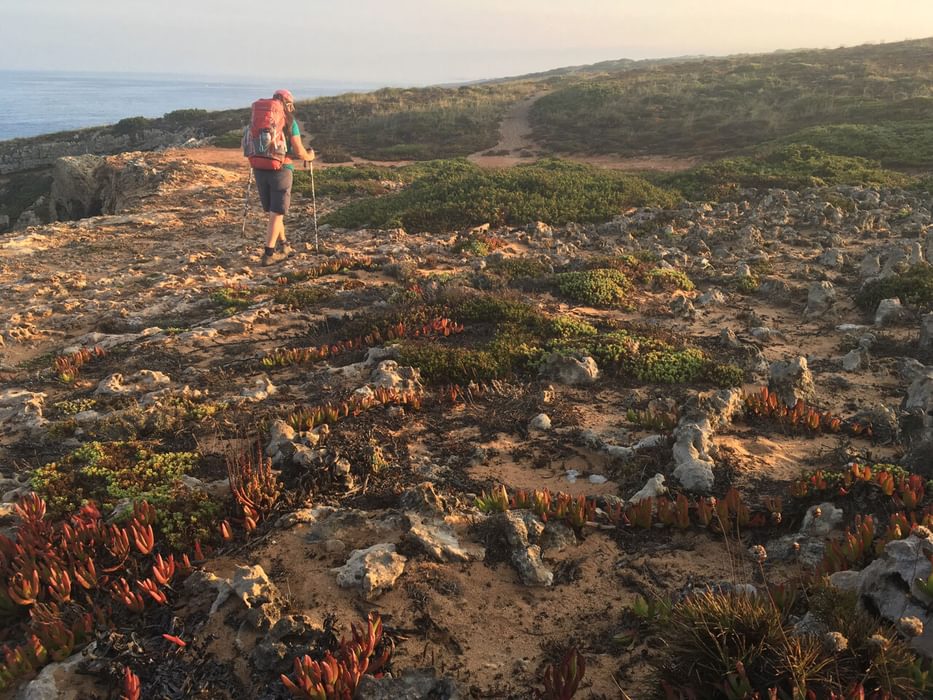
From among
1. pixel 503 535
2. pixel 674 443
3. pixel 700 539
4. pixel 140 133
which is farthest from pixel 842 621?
pixel 140 133

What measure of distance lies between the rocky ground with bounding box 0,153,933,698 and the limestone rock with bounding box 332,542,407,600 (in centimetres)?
2

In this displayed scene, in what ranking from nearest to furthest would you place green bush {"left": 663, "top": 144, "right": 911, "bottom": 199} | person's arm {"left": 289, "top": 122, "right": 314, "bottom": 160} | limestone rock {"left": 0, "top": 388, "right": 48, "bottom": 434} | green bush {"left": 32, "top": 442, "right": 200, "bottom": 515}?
green bush {"left": 32, "top": 442, "right": 200, "bottom": 515} → limestone rock {"left": 0, "top": 388, "right": 48, "bottom": 434} → person's arm {"left": 289, "top": 122, "right": 314, "bottom": 160} → green bush {"left": 663, "top": 144, "right": 911, "bottom": 199}

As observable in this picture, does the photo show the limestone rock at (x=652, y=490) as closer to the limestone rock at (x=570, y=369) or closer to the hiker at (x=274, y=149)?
the limestone rock at (x=570, y=369)

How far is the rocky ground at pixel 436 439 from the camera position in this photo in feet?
12.0

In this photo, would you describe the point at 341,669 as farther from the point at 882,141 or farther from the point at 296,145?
the point at 882,141

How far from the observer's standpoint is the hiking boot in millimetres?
13922

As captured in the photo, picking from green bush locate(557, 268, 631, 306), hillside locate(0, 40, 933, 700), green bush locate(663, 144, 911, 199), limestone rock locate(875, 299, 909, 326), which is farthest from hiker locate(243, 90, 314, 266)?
green bush locate(663, 144, 911, 199)

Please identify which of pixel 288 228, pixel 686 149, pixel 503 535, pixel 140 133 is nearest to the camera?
pixel 503 535

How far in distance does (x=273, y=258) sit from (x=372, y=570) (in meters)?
11.6

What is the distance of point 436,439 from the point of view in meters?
6.22

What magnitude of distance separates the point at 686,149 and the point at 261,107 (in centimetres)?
2725

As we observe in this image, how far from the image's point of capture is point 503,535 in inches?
179

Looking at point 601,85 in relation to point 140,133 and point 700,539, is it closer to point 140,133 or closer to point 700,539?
point 140,133

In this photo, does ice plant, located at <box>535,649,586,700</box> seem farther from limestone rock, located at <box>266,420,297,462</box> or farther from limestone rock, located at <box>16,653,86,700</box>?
limestone rock, located at <box>266,420,297,462</box>
